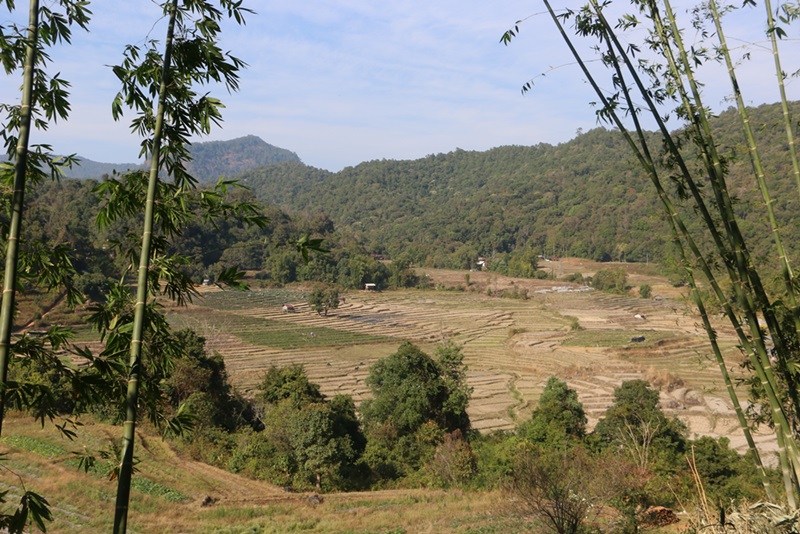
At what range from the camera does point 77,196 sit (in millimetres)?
52656

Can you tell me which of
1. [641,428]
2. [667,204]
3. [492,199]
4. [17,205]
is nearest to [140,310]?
[17,205]

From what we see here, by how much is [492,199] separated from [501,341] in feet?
236

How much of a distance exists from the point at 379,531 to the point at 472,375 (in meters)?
23.4

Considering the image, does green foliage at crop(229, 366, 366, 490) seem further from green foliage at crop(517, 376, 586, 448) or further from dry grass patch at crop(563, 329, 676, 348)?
dry grass patch at crop(563, 329, 676, 348)

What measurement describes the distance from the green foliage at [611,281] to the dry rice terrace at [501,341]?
59.1 inches

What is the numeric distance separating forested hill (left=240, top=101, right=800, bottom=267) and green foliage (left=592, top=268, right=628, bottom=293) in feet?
17.9

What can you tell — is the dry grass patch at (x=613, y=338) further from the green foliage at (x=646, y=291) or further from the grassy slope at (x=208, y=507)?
the grassy slope at (x=208, y=507)

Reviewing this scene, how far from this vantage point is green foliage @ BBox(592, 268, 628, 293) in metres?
62.8

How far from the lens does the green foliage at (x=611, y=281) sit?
206 feet

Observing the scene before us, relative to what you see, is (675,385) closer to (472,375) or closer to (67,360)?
(472,375)

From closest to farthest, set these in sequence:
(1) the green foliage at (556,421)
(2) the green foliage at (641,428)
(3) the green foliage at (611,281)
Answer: (2) the green foliage at (641,428) < (1) the green foliage at (556,421) < (3) the green foliage at (611,281)

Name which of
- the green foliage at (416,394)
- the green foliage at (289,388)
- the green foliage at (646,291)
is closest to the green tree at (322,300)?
the green foliage at (646,291)

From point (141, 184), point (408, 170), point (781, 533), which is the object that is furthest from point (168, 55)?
point (408, 170)

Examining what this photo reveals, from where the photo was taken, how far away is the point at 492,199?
111438 mm
